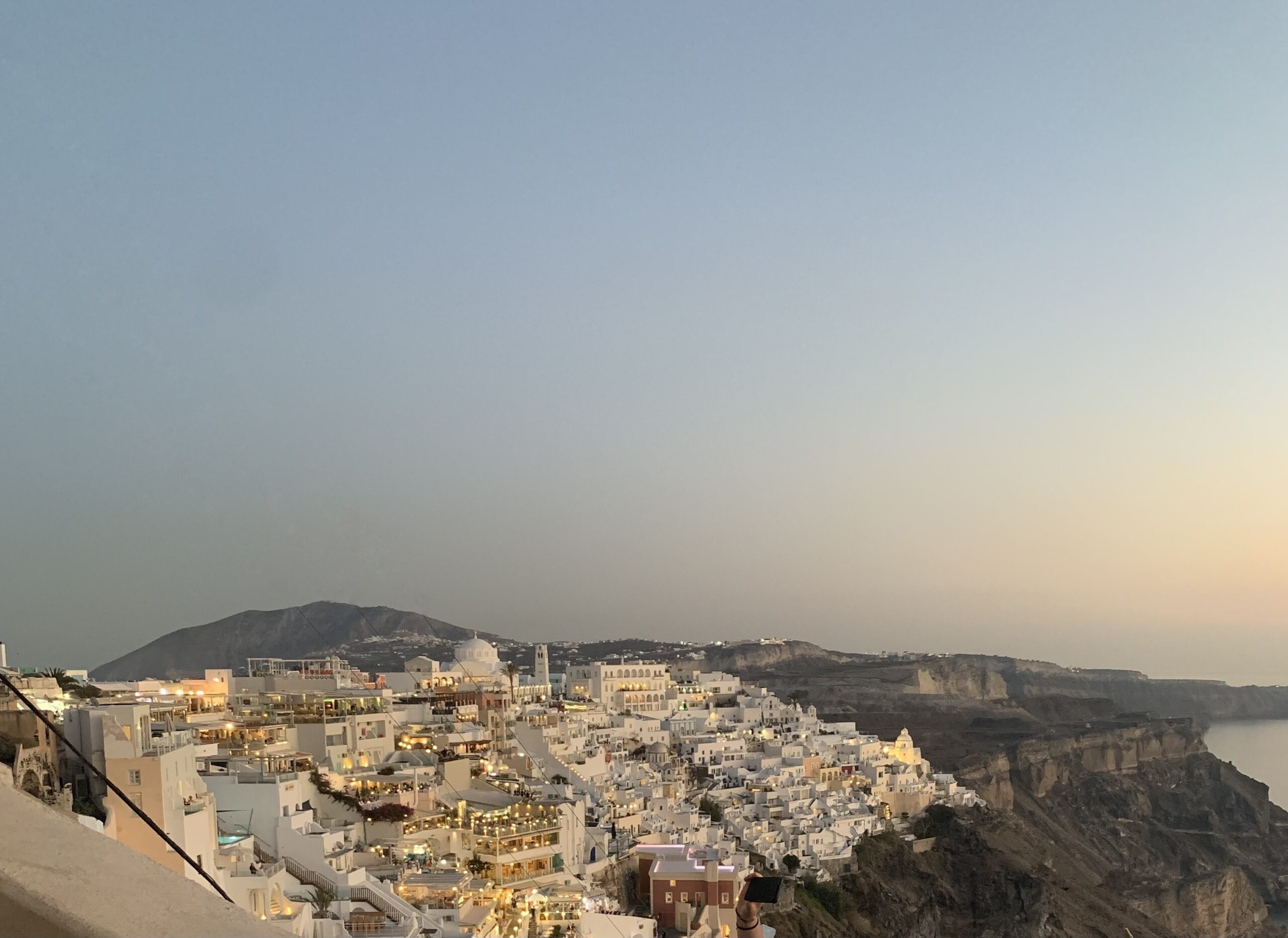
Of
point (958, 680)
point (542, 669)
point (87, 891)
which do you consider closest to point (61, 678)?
point (87, 891)

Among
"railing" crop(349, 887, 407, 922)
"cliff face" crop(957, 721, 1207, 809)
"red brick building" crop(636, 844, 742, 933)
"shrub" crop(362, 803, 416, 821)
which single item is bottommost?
"cliff face" crop(957, 721, 1207, 809)

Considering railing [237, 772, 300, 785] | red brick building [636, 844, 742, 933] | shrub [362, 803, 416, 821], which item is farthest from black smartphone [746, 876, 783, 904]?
red brick building [636, 844, 742, 933]

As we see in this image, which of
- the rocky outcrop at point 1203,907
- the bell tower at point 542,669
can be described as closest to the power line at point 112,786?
the bell tower at point 542,669

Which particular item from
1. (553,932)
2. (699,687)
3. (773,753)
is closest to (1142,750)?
(699,687)

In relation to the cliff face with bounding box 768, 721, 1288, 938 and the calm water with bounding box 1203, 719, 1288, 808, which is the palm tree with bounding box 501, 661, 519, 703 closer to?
the cliff face with bounding box 768, 721, 1288, 938

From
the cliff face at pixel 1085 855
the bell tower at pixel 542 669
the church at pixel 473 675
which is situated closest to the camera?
the cliff face at pixel 1085 855

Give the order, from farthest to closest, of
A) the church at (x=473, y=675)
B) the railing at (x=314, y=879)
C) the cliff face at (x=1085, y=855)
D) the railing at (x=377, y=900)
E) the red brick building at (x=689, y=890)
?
the church at (x=473, y=675) → the cliff face at (x=1085, y=855) → the red brick building at (x=689, y=890) → the railing at (x=314, y=879) → the railing at (x=377, y=900)

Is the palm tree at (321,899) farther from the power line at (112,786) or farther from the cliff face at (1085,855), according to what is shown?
the cliff face at (1085,855)
